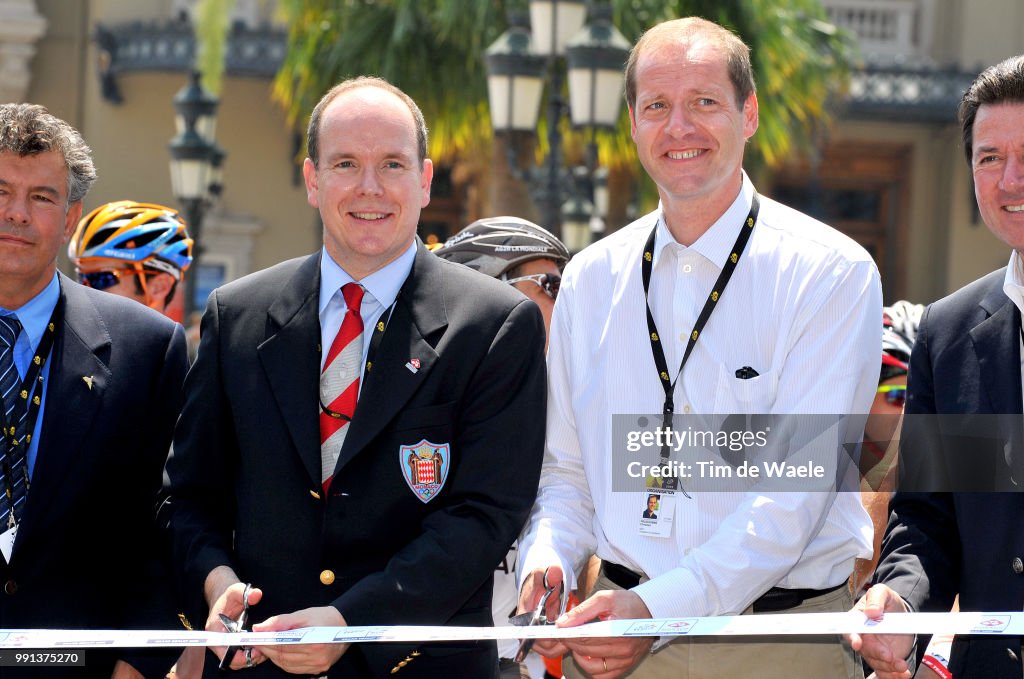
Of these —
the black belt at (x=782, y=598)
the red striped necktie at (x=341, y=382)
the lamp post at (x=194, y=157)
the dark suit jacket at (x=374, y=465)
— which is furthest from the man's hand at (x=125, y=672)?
the lamp post at (x=194, y=157)

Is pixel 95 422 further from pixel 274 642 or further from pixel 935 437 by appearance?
pixel 935 437

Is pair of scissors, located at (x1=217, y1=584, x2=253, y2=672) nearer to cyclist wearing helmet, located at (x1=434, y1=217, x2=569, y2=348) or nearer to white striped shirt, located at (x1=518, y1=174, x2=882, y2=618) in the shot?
white striped shirt, located at (x1=518, y1=174, x2=882, y2=618)

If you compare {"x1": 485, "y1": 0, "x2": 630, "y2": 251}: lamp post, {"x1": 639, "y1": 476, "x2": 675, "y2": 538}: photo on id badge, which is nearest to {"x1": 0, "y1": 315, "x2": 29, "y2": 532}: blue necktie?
{"x1": 639, "y1": 476, "x2": 675, "y2": 538}: photo on id badge

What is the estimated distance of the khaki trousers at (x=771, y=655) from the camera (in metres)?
3.60

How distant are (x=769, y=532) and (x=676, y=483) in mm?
305

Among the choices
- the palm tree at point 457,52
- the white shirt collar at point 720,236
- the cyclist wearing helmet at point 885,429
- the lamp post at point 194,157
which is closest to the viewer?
the white shirt collar at point 720,236

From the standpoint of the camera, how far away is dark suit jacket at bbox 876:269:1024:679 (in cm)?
348

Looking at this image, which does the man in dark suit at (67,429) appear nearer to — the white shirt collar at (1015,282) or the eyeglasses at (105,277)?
the eyeglasses at (105,277)

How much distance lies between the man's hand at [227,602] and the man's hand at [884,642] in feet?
4.84

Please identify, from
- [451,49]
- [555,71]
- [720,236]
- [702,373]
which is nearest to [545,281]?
[720,236]

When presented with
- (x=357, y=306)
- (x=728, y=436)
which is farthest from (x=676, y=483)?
(x=357, y=306)

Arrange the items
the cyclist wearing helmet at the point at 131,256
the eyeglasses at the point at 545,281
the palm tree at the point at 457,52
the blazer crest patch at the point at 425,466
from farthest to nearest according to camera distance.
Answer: the palm tree at the point at 457,52, the cyclist wearing helmet at the point at 131,256, the eyeglasses at the point at 545,281, the blazer crest patch at the point at 425,466

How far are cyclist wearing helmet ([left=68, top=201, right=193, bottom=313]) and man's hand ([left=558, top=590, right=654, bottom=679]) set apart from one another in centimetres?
288

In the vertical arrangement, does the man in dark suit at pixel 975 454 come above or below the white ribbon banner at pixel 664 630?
above
